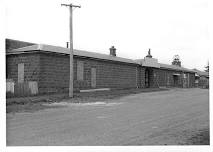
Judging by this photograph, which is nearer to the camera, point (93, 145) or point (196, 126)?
point (93, 145)

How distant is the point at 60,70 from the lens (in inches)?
1018

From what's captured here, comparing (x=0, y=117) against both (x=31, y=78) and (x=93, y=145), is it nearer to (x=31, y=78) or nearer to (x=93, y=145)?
(x=93, y=145)

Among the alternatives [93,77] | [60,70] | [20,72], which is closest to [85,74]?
[93,77]

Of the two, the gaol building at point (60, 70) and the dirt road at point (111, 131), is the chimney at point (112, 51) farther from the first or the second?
the dirt road at point (111, 131)

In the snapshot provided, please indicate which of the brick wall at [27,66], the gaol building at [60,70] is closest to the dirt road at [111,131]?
the gaol building at [60,70]

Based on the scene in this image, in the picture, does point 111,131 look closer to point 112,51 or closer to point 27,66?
point 27,66

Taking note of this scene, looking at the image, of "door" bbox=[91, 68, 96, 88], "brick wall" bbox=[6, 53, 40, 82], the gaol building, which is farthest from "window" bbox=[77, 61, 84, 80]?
"brick wall" bbox=[6, 53, 40, 82]

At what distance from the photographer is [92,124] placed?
10250mm

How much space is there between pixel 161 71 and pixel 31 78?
2317cm

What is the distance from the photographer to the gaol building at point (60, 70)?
80.0 ft

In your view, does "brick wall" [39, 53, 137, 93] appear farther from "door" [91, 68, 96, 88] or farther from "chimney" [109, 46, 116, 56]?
"chimney" [109, 46, 116, 56]

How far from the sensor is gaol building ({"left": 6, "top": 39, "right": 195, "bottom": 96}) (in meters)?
24.4
